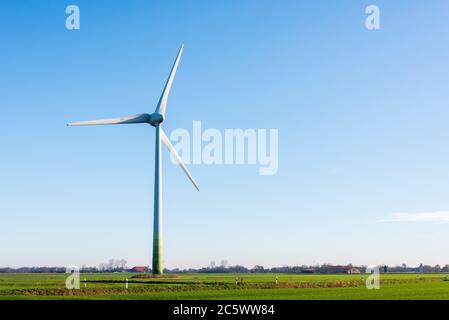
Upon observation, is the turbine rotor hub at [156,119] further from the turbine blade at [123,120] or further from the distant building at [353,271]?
the distant building at [353,271]

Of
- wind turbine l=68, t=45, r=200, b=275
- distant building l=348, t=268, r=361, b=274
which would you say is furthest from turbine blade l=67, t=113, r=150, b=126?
distant building l=348, t=268, r=361, b=274

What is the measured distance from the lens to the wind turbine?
67750mm

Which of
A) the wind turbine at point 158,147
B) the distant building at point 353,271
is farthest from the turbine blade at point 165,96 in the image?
the distant building at point 353,271

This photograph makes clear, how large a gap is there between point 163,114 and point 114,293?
34234 millimetres

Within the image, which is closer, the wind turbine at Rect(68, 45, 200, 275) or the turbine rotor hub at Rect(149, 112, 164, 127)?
the wind turbine at Rect(68, 45, 200, 275)

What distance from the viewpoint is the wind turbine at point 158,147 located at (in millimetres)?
67750

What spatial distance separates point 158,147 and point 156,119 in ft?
14.0

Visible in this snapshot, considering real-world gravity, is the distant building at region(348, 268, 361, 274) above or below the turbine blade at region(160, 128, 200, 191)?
below

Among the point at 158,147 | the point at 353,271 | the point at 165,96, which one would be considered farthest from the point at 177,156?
the point at 353,271

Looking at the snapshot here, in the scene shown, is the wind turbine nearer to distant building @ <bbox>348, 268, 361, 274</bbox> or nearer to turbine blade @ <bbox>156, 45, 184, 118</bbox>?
turbine blade @ <bbox>156, 45, 184, 118</bbox>

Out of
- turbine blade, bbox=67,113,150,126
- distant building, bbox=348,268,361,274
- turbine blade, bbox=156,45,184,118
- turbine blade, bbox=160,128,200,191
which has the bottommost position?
distant building, bbox=348,268,361,274
